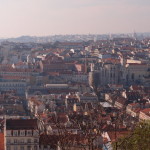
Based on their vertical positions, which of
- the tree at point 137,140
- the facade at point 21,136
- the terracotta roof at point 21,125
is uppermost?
the tree at point 137,140

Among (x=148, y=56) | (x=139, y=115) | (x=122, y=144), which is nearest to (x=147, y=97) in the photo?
(x=139, y=115)

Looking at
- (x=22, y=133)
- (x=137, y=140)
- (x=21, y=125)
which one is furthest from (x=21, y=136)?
(x=137, y=140)

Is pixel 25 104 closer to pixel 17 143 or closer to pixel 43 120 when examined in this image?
pixel 43 120

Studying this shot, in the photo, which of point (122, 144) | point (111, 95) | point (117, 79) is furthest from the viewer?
point (117, 79)

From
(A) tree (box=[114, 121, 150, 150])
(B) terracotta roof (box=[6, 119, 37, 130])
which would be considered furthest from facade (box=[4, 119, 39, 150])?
(A) tree (box=[114, 121, 150, 150])

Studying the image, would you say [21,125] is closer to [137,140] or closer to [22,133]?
[22,133]

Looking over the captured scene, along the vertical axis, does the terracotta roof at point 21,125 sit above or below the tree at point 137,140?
below

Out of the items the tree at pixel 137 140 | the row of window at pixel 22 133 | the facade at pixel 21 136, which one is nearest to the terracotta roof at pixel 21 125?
the facade at pixel 21 136

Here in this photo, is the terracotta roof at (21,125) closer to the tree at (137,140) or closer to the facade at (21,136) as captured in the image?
the facade at (21,136)
